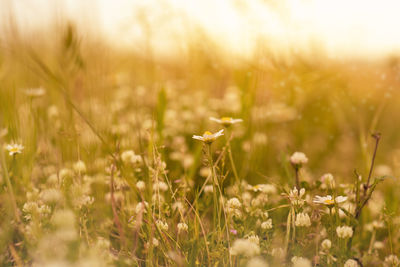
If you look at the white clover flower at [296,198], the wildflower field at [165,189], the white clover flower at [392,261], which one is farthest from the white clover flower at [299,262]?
the white clover flower at [392,261]

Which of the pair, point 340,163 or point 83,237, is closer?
point 83,237

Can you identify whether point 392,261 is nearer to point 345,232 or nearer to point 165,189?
point 345,232

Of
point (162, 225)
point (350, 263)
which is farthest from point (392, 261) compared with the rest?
point (162, 225)

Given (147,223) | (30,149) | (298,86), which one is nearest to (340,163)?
(298,86)

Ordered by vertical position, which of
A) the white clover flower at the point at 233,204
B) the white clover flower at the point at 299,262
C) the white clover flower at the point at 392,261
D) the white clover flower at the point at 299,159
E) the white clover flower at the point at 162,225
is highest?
the white clover flower at the point at 299,159

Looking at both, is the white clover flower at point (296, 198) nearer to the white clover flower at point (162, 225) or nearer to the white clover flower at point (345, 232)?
the white clover flower at point (345, 232)

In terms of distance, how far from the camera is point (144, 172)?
49.3 inches

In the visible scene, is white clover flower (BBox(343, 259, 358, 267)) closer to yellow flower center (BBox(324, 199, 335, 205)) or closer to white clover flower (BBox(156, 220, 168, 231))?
yellow flower center (BBox(324, 199, 335, 205))

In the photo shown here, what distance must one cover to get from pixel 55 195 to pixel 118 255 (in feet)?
0.76

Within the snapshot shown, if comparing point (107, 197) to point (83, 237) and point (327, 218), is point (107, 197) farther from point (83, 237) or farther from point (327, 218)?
point (327, 218)

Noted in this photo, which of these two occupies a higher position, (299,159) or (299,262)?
(299,159)

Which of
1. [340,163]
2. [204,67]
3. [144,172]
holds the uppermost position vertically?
[204,67]

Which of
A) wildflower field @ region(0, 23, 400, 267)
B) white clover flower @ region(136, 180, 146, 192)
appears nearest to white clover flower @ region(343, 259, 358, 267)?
wildflower field @ region(0, 23, 400, 267)

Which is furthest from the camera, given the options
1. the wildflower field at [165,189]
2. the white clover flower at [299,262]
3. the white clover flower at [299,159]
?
the white clover flower at [299,159]
